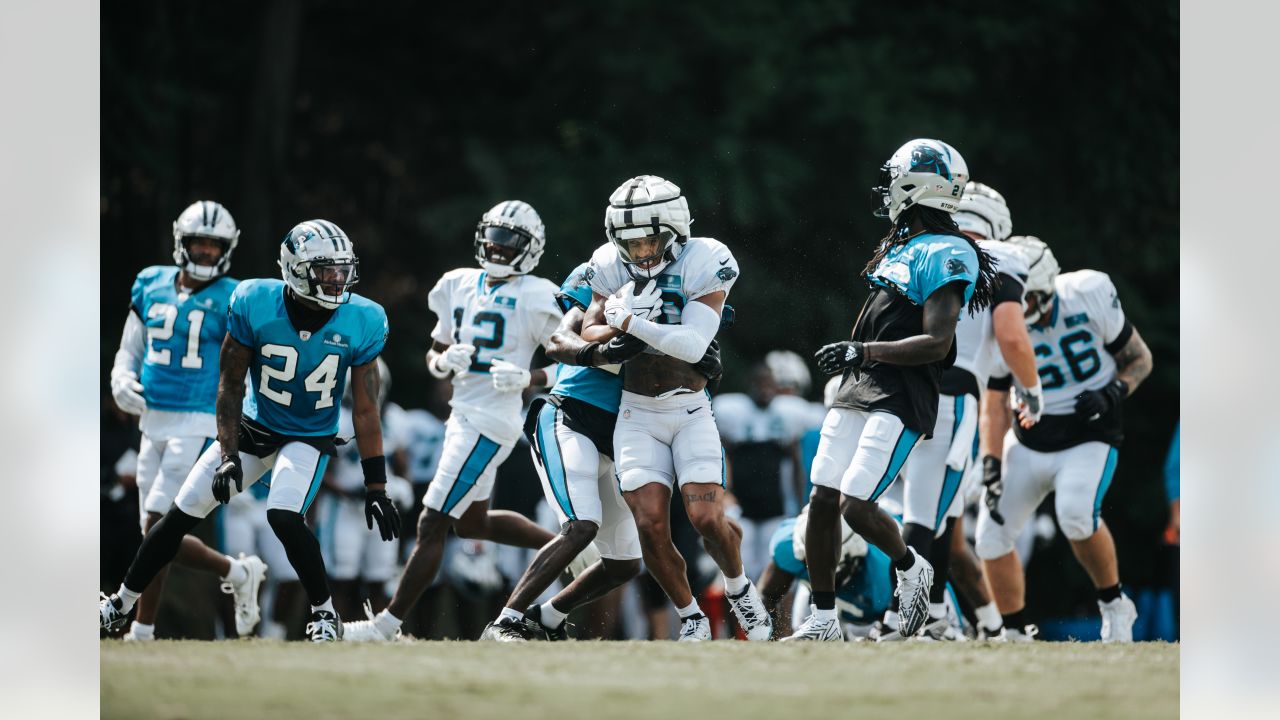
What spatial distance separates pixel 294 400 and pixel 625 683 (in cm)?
209

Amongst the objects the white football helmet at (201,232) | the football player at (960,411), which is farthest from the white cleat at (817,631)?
the white football helmet at (201,232)

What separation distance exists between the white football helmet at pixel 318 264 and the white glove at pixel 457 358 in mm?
830

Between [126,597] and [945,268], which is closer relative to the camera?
[945,268]

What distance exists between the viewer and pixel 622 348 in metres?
6.12

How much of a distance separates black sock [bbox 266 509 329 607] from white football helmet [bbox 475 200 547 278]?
1.62m

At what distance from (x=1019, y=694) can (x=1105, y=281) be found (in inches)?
127

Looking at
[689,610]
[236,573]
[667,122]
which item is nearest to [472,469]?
[236,573]

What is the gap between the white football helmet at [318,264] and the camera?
643cm

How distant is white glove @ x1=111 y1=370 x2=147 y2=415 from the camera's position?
7285 millimetres

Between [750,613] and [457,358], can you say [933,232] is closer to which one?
[750,613]

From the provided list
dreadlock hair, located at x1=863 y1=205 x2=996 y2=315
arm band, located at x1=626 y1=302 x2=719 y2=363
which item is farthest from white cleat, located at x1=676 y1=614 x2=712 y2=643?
dreadlock hair, located at x1=863 y1=205 x2=996 y2=315

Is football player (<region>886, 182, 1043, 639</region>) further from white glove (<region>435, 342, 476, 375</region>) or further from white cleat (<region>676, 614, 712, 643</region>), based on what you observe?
white glove (<region>435, 342, 476, 375</region>)
